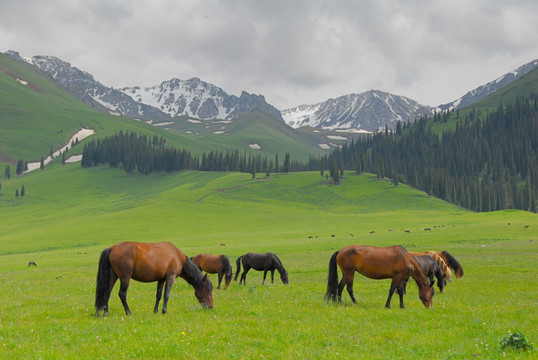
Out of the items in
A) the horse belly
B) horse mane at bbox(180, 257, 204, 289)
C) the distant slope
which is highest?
the horse belly

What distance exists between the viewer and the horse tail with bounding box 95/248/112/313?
1484 cm

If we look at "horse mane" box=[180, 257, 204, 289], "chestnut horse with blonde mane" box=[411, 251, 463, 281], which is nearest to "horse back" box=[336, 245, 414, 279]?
"horse mane" box=[180, 257, 204, 289]

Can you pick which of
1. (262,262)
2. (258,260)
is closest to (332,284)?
(262,262)

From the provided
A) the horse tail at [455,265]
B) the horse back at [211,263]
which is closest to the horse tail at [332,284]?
the horse back at [211,263]

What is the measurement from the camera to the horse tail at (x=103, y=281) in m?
14.8

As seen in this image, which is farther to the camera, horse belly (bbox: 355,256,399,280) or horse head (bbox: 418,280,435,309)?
horse belly (bbox: 355,256,399,280)

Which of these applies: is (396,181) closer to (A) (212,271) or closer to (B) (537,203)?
(B) (537,203)

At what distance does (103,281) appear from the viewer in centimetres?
1483

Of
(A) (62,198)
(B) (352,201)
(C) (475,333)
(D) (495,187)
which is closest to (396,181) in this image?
(B) (352,201)

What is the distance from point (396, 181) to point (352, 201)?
31879mm

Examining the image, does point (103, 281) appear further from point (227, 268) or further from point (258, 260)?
point (258, 260)

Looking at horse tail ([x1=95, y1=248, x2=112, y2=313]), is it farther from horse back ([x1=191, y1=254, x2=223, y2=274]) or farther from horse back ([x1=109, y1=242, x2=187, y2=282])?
horse back ([x1=191, y1=254, x2=223, y2=274])

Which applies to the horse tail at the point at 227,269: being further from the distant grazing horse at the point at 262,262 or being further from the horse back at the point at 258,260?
the horse back at the point at 258,260

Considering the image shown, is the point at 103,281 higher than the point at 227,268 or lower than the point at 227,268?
higher
